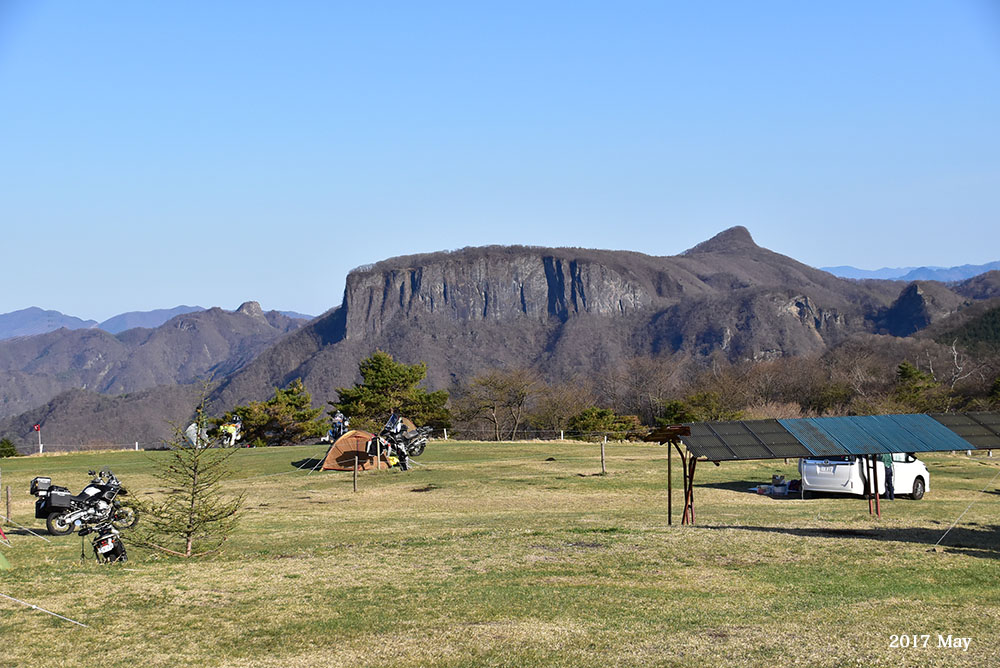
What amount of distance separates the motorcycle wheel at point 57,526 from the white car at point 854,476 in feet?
64.3

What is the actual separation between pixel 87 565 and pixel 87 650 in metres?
5.60

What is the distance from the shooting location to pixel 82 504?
19609 mm

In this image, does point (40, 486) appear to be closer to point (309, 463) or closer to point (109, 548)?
point (109, 548)

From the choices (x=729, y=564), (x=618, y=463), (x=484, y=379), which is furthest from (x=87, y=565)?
(x=484, y=379)

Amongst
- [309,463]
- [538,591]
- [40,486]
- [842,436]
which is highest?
[842,436]

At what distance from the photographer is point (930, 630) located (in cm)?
1058

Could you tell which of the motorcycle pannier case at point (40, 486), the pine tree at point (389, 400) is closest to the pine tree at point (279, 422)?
the pine tree at point (389, 400)

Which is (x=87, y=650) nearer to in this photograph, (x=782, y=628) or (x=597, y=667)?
(x=597, y=667)

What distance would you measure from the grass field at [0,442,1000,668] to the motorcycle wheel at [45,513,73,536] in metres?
0.75

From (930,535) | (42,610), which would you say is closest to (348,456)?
(930,535)

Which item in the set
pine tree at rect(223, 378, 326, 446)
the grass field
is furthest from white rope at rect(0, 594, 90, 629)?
pine tree at rect(223, 378, 326, 446)

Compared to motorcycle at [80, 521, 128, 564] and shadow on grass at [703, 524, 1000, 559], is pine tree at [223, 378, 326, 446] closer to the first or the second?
motorcycle at [80, 521, 128, 564]

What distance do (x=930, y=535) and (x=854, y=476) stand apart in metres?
6.97

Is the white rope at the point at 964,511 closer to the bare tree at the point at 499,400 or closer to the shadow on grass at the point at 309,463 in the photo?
the shadow on grass at the point at 309,463
